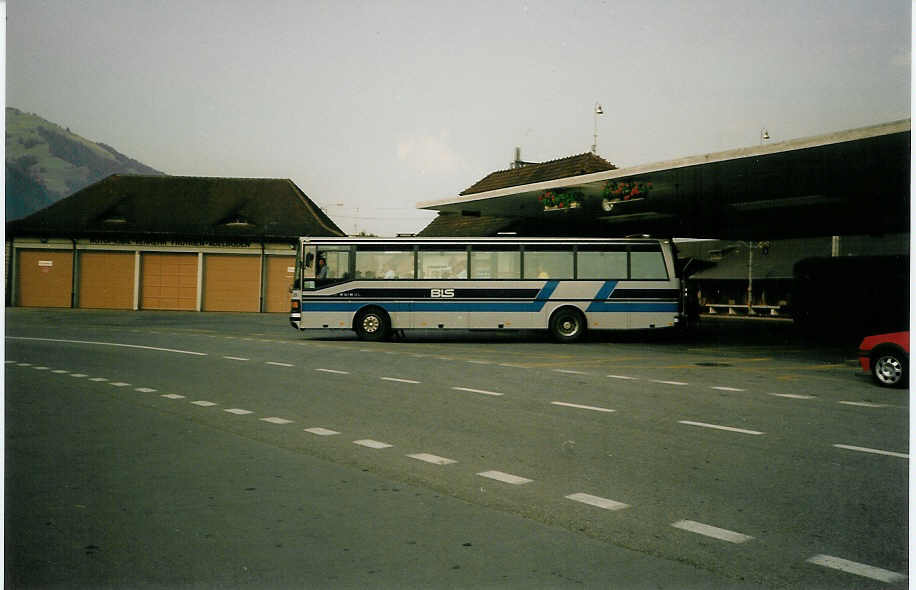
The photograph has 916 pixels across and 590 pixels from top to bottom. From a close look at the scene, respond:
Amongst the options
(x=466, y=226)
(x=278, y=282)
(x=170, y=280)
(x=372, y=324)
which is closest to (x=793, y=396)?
(x=372, y=324)

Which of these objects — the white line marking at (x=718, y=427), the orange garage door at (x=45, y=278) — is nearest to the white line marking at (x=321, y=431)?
the white line marking at (x=718, y=427)

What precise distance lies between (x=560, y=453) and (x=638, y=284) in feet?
53.6

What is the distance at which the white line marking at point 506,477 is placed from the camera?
6266mm

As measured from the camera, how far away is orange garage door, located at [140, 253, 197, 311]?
139 ft

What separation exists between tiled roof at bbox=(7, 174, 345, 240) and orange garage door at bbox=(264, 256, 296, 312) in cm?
134

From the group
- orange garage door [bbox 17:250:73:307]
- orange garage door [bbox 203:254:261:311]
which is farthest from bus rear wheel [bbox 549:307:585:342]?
orange garage door [bbox 17:250:73:307]

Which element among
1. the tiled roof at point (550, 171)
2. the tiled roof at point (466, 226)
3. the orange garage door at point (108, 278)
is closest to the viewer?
the tiled roof at point (466, 226)

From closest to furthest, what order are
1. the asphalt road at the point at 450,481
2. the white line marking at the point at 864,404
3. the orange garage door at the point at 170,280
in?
the asphalt road at the point at 450,481, the white line marking at the point at 864,404, the orange garage door at the point at 170,280

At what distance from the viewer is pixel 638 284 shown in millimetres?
23047

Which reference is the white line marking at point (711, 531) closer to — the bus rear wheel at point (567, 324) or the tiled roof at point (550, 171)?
the bus rear wheel at point (567, 324)

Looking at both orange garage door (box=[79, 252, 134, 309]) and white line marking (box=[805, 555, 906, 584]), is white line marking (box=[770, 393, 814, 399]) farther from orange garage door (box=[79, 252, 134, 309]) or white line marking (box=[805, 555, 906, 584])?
orange garage door (box=[79, 252, 134, 309])

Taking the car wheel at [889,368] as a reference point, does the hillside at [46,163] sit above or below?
above

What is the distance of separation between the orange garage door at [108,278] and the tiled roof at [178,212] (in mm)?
1198

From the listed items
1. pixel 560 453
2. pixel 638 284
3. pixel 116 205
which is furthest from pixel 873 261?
pixel 116 205
